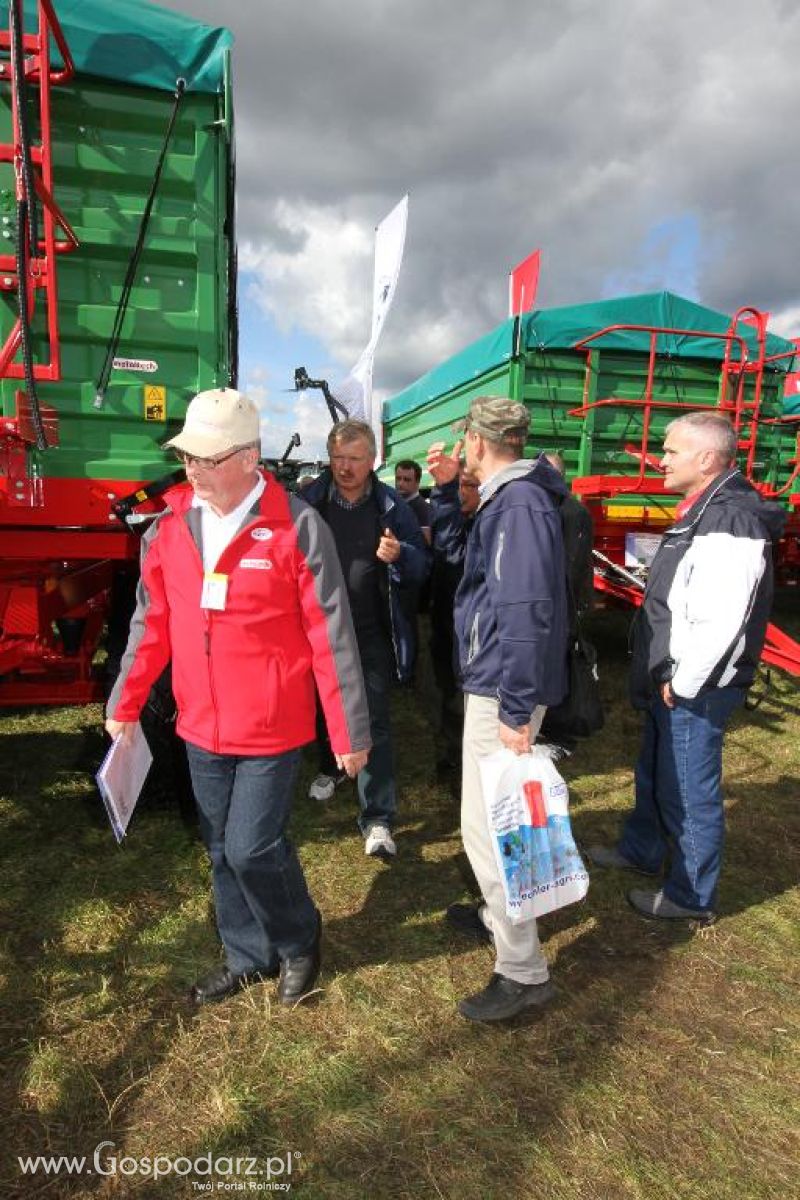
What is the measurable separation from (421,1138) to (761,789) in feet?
9.81

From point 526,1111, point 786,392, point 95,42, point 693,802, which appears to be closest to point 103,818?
point 526,1111

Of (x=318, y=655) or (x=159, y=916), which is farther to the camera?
(x=159, y=916)

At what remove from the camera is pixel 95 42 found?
9.77 ft

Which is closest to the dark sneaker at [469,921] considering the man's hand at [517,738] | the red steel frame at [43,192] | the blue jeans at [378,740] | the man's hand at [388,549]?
the blue jeans at [378,740]

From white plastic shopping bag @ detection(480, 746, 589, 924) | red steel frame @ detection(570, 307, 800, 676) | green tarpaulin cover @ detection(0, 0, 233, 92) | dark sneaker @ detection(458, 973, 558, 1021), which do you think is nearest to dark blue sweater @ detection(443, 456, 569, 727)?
white plastic shopping bag @ detection(480, 746, 589, 924)

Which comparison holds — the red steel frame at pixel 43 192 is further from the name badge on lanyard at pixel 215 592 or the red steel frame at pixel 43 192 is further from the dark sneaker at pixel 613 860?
the dark sneaker at pixel 613 860

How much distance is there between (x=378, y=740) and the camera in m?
3.27

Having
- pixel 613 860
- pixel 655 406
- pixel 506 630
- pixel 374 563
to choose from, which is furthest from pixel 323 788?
pixel 655 406

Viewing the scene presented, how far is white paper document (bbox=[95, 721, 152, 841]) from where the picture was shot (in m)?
2.03

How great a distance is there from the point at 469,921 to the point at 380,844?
1.96 feet

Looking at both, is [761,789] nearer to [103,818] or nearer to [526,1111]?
[526,1111]

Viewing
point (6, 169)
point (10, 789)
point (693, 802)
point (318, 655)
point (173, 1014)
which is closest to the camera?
point (318, 655)

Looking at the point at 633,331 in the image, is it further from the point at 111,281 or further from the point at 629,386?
the point at 111,281

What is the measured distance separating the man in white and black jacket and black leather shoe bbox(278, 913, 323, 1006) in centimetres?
132
